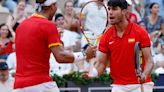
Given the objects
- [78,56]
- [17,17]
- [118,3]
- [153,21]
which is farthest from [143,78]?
[153,21]

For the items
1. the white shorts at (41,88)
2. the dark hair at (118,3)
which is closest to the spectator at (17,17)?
the dark hair at (118,3)

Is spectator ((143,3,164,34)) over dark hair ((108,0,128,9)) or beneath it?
beneath

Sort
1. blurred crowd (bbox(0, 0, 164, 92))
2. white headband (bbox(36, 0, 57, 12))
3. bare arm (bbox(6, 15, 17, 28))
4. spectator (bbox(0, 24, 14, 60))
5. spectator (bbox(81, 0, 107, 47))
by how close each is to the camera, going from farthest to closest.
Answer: bare arm (bbox(6, 15, 17, 28)) → spectator (bbox(0, 24, 14, 60)) → blurred crowd (bbox(0, 0, 164, 92)) → spectator (bbox(81, 0, 107, 47)) → white headband (bbox(36, 0, 57, 12))

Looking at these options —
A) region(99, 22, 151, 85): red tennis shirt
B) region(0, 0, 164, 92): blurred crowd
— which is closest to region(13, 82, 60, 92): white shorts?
region(99, 22, 151, 85): red tennis shirt

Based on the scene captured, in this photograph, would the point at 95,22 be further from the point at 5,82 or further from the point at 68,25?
the point at 68,25

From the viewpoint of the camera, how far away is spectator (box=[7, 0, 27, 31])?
13805 millimetres

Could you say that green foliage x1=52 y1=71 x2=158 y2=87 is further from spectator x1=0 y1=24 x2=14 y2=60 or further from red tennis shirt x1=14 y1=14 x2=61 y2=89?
red tennis shirt x1=14 y1=14 x2=61 y2=89

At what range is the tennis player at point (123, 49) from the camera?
27.9 ft

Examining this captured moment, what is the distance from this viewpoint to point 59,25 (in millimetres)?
13562

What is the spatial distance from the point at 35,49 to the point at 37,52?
1.8 inches

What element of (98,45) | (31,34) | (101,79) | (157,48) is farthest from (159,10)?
(31,34)

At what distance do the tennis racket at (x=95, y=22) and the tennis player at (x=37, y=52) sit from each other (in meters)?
1.46

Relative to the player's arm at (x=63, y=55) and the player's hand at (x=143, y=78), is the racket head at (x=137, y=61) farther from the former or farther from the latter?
the player's arm at (x=63, y=55)

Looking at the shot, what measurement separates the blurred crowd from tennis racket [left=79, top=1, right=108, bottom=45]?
17cm
